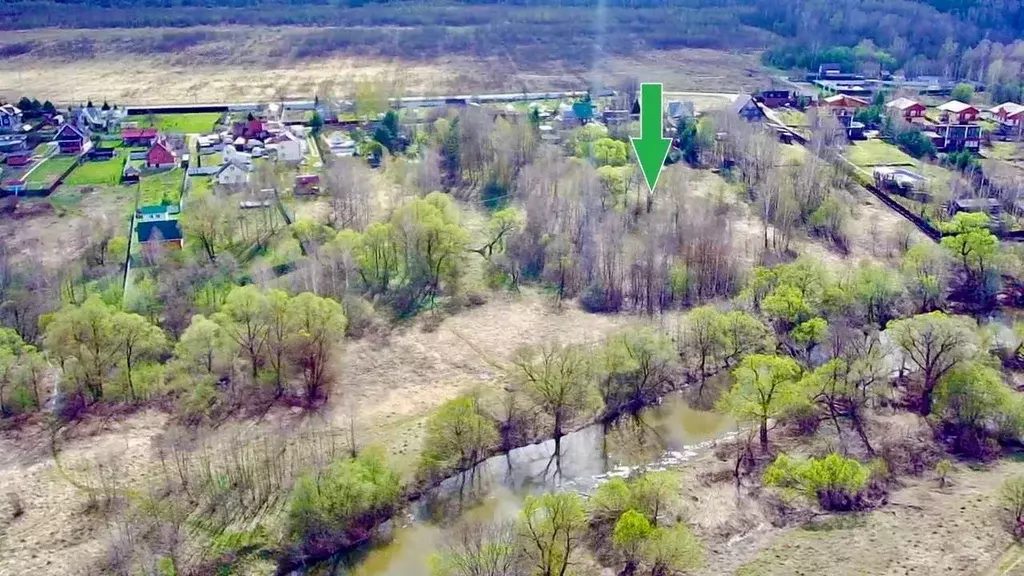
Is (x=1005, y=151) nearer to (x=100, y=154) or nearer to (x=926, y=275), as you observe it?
(x=926, y=275)

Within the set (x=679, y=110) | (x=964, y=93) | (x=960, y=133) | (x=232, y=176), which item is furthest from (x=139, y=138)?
(x=964, y=93)

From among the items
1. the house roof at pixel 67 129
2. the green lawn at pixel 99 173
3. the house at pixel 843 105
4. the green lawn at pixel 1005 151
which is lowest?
the green lawn at pixel 1005 151

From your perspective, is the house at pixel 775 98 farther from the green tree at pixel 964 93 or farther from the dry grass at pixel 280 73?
the green tree at pixel 964 93

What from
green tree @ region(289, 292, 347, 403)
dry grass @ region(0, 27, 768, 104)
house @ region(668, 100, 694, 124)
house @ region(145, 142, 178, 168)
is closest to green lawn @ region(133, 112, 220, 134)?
dry grass @ region(0, 27, 768, 104)

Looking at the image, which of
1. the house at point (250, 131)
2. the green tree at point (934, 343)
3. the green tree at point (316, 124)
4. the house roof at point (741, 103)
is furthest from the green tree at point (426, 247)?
the house roof at point (741, 103)

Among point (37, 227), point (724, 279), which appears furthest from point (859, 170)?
point (37, 227)

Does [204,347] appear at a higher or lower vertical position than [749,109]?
lower

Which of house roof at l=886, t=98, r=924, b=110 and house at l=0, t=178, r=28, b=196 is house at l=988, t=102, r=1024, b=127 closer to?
house roof at l=886, t=98, r=924, b=110
